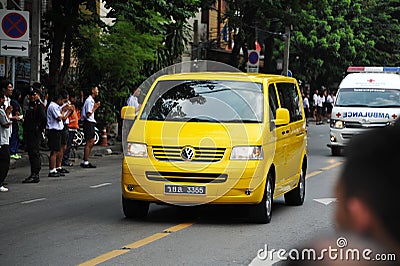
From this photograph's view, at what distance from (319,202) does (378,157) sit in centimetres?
1139

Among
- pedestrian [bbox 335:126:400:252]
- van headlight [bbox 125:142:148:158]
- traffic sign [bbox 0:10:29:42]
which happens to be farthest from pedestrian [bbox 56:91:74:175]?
pedestrian [bbox 335:126:400:252]

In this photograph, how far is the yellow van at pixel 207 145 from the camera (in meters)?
9.80

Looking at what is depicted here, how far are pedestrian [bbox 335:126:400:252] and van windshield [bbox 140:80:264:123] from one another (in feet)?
29.0

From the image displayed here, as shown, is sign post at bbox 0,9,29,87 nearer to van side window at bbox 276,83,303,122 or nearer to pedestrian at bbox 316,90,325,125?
van side window at bbox 276,83,303,122

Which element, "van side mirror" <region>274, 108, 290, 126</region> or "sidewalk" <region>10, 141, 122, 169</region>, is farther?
"sidewalk" <region>10, 141, 122, 169</region>

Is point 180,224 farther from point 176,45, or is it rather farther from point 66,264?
point 176,45

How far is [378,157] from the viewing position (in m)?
1.46

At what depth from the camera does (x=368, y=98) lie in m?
22.6

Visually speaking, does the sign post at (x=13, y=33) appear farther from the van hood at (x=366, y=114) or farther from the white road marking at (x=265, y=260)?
the white road marking at (x=265, y=260)

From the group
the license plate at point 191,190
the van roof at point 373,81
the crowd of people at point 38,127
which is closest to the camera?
the license plate at point 191,190

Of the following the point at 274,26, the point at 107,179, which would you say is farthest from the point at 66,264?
the point at 274,26

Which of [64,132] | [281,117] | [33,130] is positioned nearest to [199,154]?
[281,117]

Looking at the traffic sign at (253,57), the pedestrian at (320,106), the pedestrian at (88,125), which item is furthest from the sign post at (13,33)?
the pedestrian at (320,106)

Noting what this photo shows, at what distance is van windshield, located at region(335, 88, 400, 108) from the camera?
2227 cm
